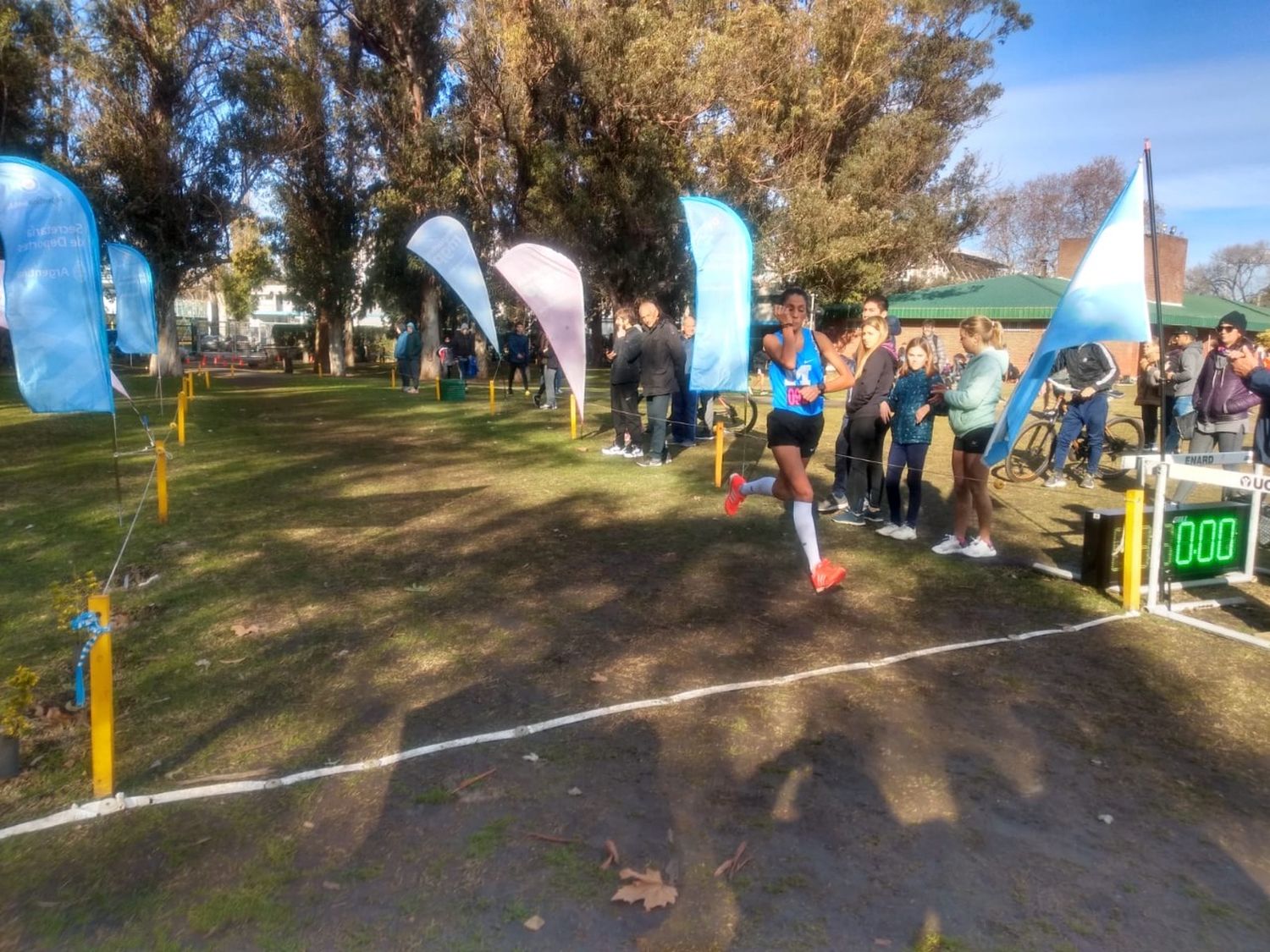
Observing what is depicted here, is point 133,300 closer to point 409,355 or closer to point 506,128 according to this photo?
point 409,355

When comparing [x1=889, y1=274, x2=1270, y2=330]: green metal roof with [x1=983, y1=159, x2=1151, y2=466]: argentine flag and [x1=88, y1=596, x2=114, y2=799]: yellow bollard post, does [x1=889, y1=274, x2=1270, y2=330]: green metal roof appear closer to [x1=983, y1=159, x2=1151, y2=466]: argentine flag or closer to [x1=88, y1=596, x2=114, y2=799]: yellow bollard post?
[x1=983, y1=159, x2=1151, y2=466]: argentine flag

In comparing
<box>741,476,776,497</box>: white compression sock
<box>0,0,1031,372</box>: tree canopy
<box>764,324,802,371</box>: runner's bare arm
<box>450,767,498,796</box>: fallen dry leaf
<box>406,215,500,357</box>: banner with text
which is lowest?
<box>450,767,498,796</box>: fallen dry leaf

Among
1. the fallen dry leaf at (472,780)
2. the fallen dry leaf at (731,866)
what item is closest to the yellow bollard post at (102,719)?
the fallen dry leaf at (472,780)

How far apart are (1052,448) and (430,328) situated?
22522mm

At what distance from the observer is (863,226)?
2758 cm

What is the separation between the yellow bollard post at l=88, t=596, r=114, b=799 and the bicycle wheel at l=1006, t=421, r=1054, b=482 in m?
9.68

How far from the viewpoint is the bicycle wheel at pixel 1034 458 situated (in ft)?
36.1

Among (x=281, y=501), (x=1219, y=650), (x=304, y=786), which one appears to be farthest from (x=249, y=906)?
(x=281, y=501)

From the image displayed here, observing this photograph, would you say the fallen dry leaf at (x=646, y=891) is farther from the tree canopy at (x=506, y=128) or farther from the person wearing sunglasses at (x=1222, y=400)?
the tree canopy at (x=506, y=128)

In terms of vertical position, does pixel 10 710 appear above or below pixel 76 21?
below

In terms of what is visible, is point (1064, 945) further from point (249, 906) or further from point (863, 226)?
point (863, 226)

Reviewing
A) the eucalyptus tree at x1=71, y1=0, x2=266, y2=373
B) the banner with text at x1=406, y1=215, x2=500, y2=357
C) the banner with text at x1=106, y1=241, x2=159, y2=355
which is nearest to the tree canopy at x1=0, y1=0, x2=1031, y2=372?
the eucalyptus tree at x1=71, y1=0, x2=266, y2=373

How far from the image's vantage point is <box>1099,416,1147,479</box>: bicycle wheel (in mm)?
11438

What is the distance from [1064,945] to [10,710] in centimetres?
399
